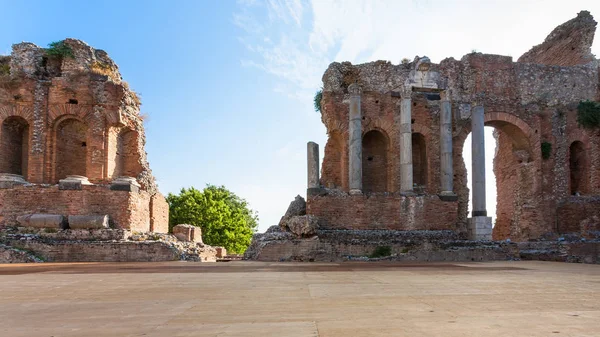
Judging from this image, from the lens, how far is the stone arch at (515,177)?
1938 cm

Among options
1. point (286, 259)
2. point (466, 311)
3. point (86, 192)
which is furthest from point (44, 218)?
point (466, 311)

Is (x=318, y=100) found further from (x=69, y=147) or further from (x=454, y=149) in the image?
(x=69, y=147)

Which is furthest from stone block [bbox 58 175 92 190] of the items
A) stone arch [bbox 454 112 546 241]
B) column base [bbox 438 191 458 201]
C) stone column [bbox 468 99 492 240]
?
stone column [bbox 468 99 492 240]

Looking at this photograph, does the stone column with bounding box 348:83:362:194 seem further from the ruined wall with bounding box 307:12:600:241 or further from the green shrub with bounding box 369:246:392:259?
the green shrub with bounding box 369:246:392:259

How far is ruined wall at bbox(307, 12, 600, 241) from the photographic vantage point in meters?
18.8

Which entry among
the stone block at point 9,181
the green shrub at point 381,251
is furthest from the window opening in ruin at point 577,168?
the stone block at point 9,181

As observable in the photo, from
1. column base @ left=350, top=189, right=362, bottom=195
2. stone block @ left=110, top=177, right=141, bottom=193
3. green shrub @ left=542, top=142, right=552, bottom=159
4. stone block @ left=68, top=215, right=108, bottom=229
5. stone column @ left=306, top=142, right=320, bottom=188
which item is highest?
green shrub @ left=542, top=142, right=552, bottom=159

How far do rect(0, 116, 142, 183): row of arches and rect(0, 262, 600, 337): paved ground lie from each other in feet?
34.6

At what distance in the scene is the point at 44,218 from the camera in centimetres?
1477

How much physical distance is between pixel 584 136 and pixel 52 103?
76.1ft

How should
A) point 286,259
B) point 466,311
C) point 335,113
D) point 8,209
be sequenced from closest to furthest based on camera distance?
point 466,311
point 286,259
point 8,209
point 335,113

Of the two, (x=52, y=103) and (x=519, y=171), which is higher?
(x=52, y=103)

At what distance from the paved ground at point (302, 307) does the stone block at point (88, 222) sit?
7.89 meters

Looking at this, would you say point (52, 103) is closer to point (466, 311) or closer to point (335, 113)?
point (335, 113)
